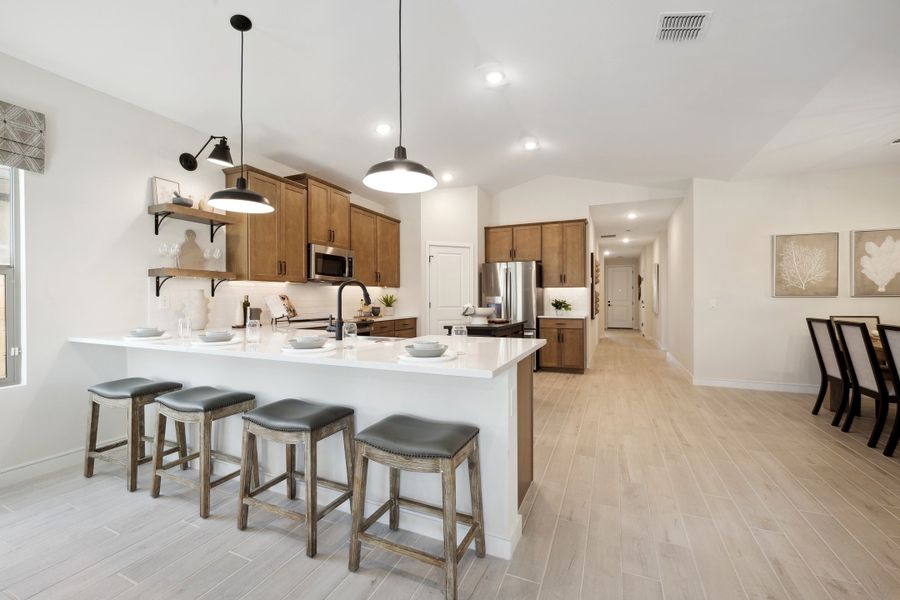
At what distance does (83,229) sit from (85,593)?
2.42 metres

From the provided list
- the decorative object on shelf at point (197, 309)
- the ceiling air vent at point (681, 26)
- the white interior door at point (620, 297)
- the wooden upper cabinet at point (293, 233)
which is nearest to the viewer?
the ceiling air vent at point (681, 26)

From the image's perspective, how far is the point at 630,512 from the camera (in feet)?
6.95

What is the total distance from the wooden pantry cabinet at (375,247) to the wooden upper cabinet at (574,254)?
2.65 metres

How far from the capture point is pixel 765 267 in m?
4.78

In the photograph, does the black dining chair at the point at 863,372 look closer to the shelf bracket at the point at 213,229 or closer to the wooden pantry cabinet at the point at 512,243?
the wooden pantry cabinet at the point at 512,243

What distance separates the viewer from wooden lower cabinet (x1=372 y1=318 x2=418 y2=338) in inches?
200

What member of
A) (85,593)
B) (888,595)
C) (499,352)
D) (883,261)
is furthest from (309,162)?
(883,261)

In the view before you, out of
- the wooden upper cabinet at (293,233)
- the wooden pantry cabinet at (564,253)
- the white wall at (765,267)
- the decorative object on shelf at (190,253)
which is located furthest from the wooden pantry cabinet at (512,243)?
the decorative object on shelf at (190,253)

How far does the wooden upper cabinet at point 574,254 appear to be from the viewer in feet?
19.9

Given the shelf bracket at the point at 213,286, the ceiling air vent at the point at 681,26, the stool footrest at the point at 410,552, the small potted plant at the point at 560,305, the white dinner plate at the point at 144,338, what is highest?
the ceiling air vent at the point at 681,26

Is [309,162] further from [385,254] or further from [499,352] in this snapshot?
[499,352]

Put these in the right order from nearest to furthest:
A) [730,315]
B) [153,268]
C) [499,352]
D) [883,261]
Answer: [499,352] < [153,268] < [883,261] < [730,315]

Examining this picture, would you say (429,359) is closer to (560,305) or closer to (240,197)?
(240,197)

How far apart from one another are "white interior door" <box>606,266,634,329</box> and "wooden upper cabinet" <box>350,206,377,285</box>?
33.9 ft
